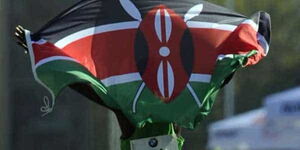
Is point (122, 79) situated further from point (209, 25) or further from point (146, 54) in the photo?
point (209, 25)

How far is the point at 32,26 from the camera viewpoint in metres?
7.48

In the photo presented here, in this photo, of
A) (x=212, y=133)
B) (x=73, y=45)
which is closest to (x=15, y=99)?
(x=212, y=133)

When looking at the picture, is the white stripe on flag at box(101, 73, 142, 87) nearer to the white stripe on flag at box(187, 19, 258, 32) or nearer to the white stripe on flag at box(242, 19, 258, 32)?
the white stripe on flag at box(187, 19, 258, 32)

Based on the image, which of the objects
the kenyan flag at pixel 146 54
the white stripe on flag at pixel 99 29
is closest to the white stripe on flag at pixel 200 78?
the kenyan flag at pixel 146 54

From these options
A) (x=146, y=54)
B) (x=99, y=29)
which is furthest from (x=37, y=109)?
(x=146, y=54)

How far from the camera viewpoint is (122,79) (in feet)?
14.0

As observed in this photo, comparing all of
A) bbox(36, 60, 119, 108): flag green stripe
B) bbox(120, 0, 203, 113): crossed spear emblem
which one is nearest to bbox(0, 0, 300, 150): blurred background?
bbox(120, 0, 203, 113): crossed spear emblem

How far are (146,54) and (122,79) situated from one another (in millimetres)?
193

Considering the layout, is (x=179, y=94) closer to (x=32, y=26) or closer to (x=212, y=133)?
(x=32, y=26)

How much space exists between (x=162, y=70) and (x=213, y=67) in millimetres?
279

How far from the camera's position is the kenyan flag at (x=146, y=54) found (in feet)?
13.8

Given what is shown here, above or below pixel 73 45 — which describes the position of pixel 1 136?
below

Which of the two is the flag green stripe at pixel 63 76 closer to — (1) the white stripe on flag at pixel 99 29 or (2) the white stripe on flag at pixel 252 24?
(1) the white stripe on flag at pixel 99 29

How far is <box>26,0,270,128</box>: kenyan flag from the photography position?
4195 mm
